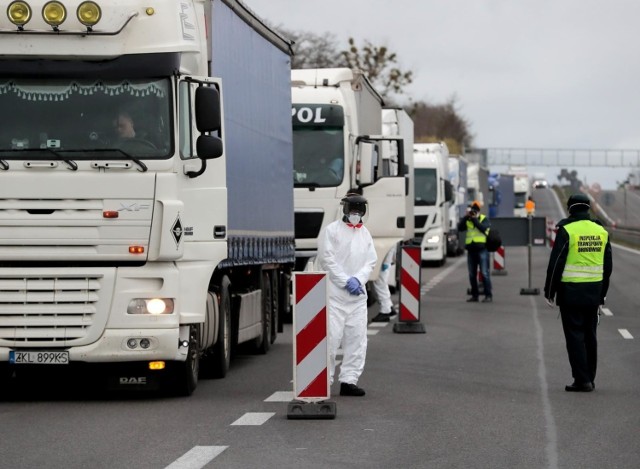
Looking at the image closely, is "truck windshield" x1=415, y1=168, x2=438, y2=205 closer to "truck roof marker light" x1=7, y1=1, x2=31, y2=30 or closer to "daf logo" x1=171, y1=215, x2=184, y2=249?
"daf logo" x1=171, y1=215, x2=184, y2=249

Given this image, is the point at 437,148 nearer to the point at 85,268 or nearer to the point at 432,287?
the point at 432,287

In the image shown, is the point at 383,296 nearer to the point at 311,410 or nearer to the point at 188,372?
the point at 188,372

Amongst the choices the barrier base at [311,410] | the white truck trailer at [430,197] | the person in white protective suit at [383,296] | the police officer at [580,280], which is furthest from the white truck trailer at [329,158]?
the white truck trailer at [430,197]

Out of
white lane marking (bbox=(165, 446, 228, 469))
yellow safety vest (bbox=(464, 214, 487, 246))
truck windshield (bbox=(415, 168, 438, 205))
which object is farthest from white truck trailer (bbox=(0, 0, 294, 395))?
truck windshield (bbox=(415, 168, 438, 205))

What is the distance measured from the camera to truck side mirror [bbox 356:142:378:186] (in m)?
24.4

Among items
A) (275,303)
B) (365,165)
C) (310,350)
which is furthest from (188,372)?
(365,165)

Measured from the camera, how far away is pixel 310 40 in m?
74.4

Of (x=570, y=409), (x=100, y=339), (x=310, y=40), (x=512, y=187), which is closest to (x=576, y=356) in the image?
(x=570, y=409)

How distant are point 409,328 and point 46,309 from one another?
378 inches

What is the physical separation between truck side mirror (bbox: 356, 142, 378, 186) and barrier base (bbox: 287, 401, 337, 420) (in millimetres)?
12579

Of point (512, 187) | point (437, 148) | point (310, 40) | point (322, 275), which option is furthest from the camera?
point (512, 187)

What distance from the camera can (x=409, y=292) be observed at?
21.9 m

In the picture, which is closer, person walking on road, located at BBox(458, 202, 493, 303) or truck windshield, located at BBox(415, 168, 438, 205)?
person walking on road, located at BBox(458, 202, 493, 303)

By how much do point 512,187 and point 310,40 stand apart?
2459cm
